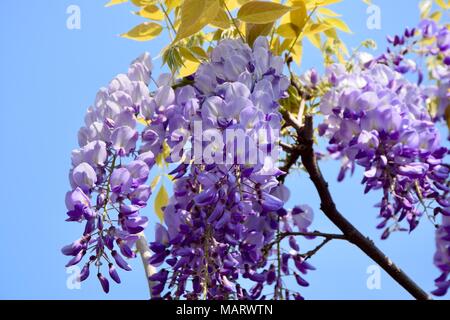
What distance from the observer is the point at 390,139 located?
0.98m

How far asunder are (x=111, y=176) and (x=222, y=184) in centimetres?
16

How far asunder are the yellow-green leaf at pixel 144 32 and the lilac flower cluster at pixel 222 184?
0.64 feet

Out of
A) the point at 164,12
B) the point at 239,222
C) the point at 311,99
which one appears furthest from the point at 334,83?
the point at 239,222

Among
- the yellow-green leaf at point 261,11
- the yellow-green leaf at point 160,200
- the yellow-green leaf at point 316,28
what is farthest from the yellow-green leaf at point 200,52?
the yellow-green leaf at point 160,200

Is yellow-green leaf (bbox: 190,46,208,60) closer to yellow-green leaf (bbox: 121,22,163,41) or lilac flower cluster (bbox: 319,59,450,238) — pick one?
yellow-green leaf (bbox: 121,22,163,41)

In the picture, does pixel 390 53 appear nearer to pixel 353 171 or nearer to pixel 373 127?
pixel 353 171

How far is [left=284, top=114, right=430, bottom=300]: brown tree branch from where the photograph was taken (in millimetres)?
1144

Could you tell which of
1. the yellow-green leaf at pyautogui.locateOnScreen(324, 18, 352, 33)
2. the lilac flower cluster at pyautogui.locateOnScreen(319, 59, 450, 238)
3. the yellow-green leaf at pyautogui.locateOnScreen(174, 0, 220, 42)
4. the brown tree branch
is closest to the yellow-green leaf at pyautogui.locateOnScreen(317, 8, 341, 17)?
the yellow-green leaf at pyautogui.locateOnScreen(324, 18, 352, 33)

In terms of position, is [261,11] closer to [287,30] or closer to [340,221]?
[287,30]

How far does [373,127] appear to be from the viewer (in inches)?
39.9

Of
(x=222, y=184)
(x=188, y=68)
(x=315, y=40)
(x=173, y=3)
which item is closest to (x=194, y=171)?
(x=222, y=184)

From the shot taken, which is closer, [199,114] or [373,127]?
[199,114]

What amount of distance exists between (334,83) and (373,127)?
30 centimetres

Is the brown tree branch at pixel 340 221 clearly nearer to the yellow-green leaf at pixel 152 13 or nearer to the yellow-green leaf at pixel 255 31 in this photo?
the yellow-green leaf at pixel 255 31
